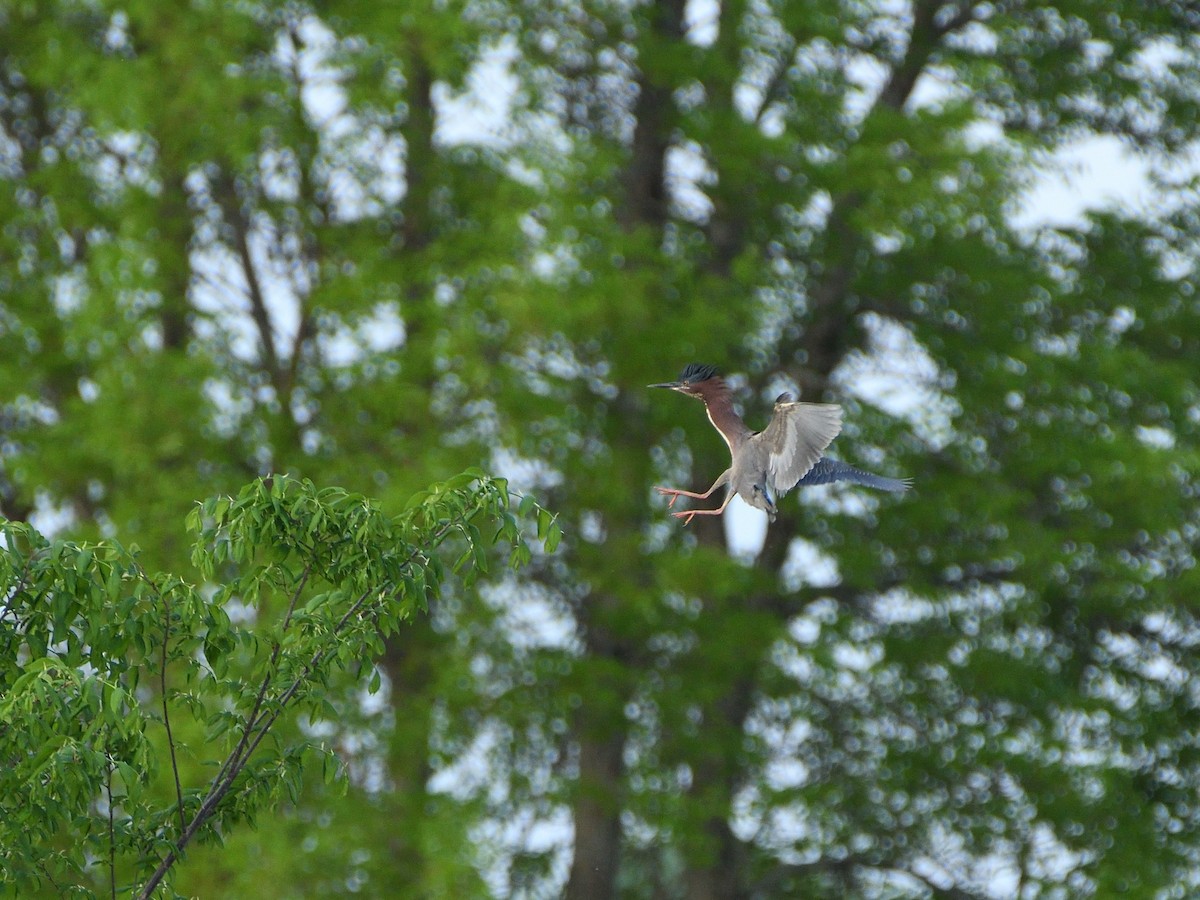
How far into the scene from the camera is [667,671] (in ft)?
55.4

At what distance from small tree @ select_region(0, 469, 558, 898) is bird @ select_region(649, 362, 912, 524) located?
68 centimetres

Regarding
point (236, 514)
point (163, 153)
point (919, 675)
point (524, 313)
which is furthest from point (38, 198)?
point (236, 514)

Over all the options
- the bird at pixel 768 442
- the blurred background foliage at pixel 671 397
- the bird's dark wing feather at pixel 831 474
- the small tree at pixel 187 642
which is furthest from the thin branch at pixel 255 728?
the blurred background foliage at pixel 671 397

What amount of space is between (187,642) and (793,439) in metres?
2.32

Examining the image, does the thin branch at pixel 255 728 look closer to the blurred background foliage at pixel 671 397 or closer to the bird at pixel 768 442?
the bird at pixel 768 442

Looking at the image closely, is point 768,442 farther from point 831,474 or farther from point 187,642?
point 187,642

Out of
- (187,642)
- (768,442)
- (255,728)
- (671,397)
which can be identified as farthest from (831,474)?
(671,397)

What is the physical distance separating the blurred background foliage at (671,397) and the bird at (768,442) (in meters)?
8.50

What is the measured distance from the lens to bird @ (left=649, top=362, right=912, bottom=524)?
21.0 feet

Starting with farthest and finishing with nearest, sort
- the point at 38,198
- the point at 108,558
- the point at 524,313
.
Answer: the point at 38,198
the point at 524,313
the point at 108,558

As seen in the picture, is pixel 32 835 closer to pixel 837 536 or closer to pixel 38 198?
pixel 837 536

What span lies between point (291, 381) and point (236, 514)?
35.1 ft

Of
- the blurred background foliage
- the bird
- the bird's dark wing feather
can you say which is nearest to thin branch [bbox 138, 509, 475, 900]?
the bird

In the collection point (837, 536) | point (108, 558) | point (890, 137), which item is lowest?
point (108, 558)
